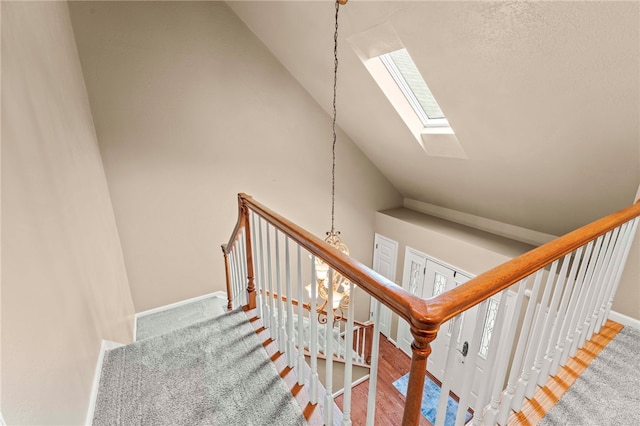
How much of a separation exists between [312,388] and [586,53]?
2.48 metres

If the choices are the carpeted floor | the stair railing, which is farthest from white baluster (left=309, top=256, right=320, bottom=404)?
the carpeted floor

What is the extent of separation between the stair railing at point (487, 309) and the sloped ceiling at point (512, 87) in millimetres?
881

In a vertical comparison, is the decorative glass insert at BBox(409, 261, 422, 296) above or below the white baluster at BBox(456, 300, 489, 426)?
below

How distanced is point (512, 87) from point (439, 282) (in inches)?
123

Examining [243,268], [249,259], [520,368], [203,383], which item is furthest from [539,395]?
[243,268]

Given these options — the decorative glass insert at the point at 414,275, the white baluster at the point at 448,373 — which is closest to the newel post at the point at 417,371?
the white baluster at the point at 448,373

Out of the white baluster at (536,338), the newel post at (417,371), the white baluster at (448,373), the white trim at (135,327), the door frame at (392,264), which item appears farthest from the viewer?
the door frame at (392,264)

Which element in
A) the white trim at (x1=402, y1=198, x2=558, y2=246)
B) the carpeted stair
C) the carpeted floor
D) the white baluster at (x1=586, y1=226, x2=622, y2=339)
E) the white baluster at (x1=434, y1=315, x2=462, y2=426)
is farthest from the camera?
the white trim at (x1=402, y1=198, x2=558, y2=246)

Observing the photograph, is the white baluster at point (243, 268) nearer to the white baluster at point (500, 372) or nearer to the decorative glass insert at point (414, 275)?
the white baluster at point (500, 372)

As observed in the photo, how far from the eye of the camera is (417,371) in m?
0.77

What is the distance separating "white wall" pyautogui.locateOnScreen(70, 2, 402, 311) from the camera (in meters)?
3.03

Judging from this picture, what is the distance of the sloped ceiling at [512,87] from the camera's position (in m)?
1.80

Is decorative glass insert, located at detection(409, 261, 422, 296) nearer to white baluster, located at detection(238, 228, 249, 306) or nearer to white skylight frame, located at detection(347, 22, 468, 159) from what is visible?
white skylight frame, located at detection(347, 22, 468, 159)

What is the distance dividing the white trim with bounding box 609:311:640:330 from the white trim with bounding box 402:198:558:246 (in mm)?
1602
